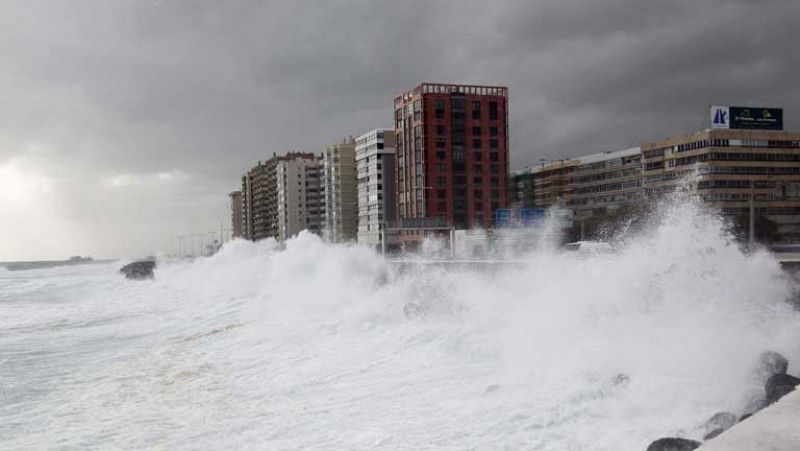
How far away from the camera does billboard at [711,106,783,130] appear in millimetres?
80562

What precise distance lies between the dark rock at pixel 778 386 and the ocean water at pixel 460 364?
2.16 feet

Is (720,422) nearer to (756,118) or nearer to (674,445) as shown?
(674,445)

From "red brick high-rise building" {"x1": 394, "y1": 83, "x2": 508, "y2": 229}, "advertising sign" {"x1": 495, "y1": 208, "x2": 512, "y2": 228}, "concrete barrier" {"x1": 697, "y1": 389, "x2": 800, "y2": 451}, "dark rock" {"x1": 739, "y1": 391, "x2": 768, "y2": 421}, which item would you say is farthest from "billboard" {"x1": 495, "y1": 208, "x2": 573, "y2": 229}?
"concrete barrier" {"x1": 697, "y1": 389, "x2": 800, "y2": 451}

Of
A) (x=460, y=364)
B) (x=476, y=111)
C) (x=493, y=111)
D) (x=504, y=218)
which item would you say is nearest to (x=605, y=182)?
(x=493, y=111)

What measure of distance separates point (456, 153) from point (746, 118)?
36148 millimetres

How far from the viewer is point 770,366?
1062 centimetres

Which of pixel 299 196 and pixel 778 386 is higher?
pixel 299 196

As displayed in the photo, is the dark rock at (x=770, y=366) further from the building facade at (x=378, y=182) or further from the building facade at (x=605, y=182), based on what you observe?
the building facade at (x=378, y=182)

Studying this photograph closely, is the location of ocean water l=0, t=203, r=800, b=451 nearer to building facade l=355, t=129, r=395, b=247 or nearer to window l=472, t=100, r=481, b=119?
window l=472, t=100, r=481, b=119

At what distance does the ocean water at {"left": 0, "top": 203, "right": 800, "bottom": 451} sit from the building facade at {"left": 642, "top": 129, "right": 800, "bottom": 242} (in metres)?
62.4

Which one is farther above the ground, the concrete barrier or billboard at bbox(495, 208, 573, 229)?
billboard at bbox(495, 208, 573, 229)

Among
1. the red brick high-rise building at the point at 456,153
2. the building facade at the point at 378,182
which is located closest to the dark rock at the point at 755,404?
the red brick high-rise building at the point at 456,153

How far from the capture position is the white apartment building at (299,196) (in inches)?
5906

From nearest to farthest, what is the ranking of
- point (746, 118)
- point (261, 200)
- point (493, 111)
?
point (746, 118)
point (493, 111)
point (261, 200)
